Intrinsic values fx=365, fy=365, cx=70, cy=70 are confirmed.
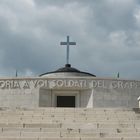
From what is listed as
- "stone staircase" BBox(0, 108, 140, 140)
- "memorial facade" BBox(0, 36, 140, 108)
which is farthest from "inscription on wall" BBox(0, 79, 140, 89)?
"stone staircase" BBox(0, 108, 140, 140)

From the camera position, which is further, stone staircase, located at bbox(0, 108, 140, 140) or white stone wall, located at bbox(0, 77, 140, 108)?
white stone wall, located at bbox(0, 77, 140, 108)

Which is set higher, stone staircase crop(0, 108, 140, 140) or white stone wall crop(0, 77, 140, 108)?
white stone wall crop(0, 77, 140, 108)

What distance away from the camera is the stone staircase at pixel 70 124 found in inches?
442

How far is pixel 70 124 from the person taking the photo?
12953mm

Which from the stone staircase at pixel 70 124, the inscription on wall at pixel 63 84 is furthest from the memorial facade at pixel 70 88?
the stone staircase at pixel 70 124

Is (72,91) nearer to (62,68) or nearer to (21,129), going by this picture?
(62,68)

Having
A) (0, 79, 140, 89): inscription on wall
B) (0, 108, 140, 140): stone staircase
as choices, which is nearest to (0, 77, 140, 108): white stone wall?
(0, 79, 140, 89): inscription on wall

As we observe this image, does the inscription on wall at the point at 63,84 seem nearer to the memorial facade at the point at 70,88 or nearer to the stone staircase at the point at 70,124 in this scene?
the memorial facade at the point at 70,88

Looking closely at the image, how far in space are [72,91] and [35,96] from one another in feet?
8.55

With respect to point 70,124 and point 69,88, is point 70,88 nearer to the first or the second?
point 69,88

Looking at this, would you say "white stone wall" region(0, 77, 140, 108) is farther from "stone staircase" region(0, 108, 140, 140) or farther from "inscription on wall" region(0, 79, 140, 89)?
"stone staircase" region(0, 108, 140, 140)

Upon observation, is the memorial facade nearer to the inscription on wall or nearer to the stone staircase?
the inscription on wall

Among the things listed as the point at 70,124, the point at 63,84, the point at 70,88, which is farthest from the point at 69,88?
the point at 70,124

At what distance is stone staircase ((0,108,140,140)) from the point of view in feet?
36.8
